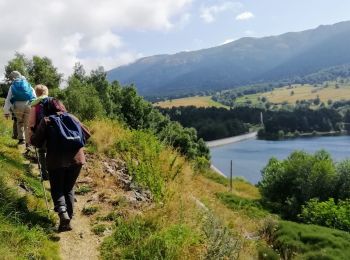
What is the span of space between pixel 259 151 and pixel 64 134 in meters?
139

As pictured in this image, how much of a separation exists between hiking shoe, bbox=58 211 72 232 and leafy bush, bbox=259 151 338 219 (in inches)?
1466

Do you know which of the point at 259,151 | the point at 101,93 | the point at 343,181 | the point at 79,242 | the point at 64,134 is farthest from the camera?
the point at 259,151

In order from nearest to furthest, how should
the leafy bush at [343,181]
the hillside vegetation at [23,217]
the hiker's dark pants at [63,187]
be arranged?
the hillside vegetation at [23,217]
the hiker's dark pants at [63,187]
the leafy bush at [343,181]

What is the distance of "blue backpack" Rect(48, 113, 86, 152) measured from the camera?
21.1 ft

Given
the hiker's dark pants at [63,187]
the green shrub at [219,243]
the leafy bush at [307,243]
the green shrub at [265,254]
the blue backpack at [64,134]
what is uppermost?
the blue backpack at [64,134]

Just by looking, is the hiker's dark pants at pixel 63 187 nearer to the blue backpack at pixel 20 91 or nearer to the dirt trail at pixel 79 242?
the dirt trail at pixel 79 242

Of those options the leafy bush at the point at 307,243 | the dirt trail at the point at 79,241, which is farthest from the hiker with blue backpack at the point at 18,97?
the leafy bush at the point at 307,243

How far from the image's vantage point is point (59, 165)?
648 centimetres

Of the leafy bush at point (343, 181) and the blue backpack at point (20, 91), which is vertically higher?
the blue backpack at point (20, 91)

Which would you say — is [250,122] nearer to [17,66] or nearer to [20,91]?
[17,66]

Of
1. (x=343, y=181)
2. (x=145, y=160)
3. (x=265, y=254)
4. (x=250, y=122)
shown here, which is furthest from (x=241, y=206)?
(x=250, y=122)

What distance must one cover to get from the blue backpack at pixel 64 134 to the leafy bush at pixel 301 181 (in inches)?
1477

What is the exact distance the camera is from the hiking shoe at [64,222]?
6.59m

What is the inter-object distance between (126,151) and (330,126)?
192m
